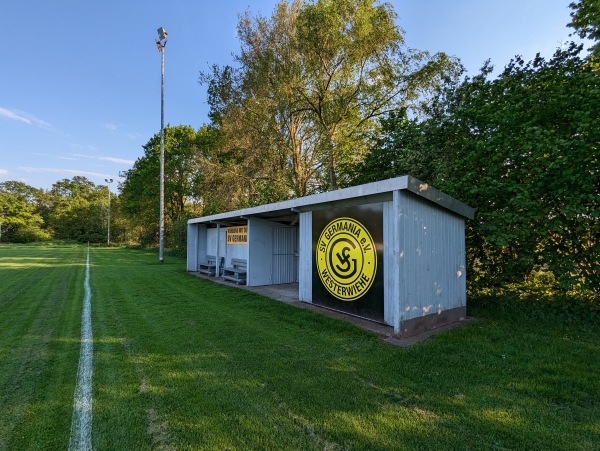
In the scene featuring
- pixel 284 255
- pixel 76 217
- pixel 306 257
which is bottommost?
pixel 284 255

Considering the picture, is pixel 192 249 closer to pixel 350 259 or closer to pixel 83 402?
pixel 350 259

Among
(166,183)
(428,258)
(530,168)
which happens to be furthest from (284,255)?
(166,183)

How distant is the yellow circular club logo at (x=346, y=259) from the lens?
226 inches

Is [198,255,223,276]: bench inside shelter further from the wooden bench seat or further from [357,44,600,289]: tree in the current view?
[357,44,600,289]: tree

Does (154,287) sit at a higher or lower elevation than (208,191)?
lower

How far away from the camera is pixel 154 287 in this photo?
9.48 m

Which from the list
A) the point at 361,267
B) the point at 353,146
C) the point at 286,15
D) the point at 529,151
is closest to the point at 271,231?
the point at 361,267

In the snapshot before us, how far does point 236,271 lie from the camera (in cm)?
1029

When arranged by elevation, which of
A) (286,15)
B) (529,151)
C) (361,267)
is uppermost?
(286,15)

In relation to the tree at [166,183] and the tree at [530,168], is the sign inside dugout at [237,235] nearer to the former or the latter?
the tree at [530,168]

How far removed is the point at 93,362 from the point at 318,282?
4.26 meters

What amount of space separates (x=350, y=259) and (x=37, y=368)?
15.7 feet

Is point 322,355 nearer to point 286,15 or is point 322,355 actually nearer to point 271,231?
point 271,231

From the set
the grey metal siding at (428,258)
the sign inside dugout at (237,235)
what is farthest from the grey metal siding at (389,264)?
the sign inside dugout at (237,235)
